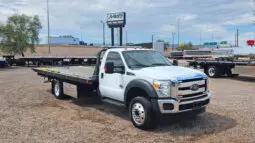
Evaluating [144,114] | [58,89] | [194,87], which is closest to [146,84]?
[144,114]

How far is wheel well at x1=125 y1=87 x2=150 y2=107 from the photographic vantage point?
246 inches

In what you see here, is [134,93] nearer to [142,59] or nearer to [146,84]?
[146,84]

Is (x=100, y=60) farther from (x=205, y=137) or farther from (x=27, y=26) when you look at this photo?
(x=27, y=26)

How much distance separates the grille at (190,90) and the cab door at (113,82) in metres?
1.64

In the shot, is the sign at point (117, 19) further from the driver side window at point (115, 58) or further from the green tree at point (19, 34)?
the driver side window at point (115, 58)

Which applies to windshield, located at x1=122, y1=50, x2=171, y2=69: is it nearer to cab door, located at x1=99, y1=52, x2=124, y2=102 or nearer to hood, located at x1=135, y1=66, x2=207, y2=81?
cab door, located at x1=99, y1=52, x2=124, y2=102

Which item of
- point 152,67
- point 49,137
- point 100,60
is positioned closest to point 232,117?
point 152,67

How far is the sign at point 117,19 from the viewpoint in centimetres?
3744

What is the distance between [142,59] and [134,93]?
1.02m

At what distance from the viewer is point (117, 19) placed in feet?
125

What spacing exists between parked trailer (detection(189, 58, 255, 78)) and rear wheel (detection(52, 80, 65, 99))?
1070 centimetres

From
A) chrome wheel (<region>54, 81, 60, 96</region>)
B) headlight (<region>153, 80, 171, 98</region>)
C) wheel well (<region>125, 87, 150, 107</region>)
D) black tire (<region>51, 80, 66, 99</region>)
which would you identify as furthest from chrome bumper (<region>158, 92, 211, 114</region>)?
chrome wheel (<region>54, 81, 60, 96</region>)

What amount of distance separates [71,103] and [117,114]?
2362mm

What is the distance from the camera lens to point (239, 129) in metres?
6.18
